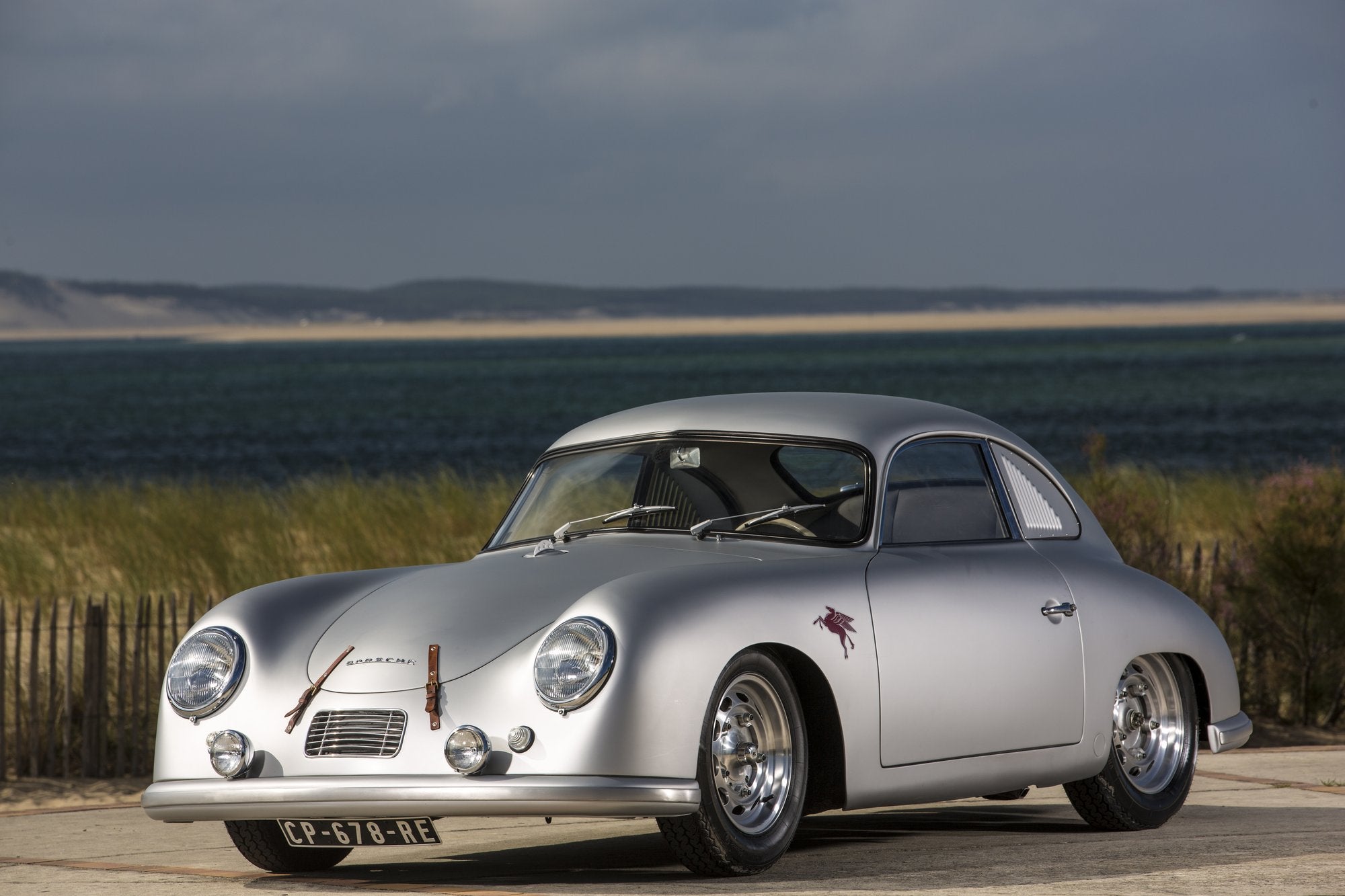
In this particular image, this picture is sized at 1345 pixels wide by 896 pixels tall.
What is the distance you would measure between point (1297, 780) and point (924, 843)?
115 inches

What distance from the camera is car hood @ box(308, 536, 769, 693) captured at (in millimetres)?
6074

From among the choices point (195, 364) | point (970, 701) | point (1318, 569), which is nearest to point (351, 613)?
point (970, 701)

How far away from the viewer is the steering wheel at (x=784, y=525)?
698 cm

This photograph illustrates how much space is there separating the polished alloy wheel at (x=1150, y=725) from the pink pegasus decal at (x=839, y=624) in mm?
1802

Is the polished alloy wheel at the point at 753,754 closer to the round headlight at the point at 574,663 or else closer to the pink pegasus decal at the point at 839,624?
the pink pegasus decal at the point at 839,624

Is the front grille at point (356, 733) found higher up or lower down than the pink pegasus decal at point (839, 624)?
lower down

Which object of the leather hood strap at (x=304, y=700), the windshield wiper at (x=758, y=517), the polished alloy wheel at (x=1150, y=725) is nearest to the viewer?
the leather hood strap at (x=304, y=700)

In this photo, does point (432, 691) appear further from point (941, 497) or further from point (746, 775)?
point (941, 497)

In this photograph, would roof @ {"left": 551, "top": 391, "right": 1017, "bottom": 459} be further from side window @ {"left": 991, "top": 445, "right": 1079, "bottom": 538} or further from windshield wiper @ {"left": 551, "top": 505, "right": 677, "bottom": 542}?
windshield wiper @ {"left": 551, "top": 505, "right": 677, "bottom": 542}

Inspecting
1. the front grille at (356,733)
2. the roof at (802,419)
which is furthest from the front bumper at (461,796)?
the roof at (802,419)

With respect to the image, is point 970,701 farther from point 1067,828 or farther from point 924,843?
point 1067,828

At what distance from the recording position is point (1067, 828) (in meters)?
7.70

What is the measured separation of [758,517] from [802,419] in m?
0.49

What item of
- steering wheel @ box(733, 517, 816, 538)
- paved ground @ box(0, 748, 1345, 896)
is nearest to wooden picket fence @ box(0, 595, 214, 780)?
paved ground @ box(0, 748, 1345, 896)
